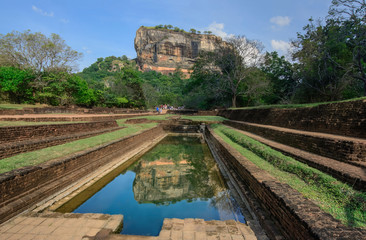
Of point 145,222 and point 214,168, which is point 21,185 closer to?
point 145,222

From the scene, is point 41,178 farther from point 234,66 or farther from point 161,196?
point 234,66

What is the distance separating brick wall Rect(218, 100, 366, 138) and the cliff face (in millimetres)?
92070

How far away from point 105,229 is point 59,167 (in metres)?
2.47

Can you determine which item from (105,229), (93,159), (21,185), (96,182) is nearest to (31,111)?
(93,159)

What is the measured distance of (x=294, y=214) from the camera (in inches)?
88.0

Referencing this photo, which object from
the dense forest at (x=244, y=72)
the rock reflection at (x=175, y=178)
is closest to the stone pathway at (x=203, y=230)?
the rock reflection at (x=175, y=178)

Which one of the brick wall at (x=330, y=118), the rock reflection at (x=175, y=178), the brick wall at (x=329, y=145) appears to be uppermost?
the brick wall at (x=330, y=118)

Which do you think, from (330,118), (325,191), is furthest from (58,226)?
(330,118)

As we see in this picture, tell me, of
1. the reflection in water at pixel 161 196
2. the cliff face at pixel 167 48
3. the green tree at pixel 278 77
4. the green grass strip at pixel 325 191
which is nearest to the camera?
the green grass strip at pixel 325 191

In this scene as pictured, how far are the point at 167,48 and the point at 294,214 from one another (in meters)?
103

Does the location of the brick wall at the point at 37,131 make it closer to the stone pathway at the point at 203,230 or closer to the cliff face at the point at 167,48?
the stone pathway at the point at 203,230

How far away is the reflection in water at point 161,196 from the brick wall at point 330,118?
12.2 ft

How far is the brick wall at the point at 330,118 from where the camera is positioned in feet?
16.2

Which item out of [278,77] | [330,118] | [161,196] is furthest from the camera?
[278,77]
